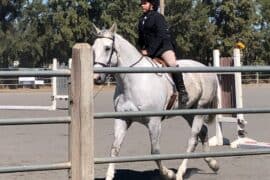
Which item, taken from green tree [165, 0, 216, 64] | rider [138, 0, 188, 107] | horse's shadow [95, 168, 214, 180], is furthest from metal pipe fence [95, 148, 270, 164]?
green tree [165, 0, 216, 64]

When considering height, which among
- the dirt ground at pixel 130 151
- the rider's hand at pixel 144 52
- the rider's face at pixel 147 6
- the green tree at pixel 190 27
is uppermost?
the green tree at pixel 190 27

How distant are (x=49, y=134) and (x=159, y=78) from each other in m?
7.26

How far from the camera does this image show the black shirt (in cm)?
966

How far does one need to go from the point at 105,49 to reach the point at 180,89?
1.46 metres

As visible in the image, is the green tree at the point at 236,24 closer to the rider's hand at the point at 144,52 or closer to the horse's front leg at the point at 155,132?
the rider's hand at the point at 144,52

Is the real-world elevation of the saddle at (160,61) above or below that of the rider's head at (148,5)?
below

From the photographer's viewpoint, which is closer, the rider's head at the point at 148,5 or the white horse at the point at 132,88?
the white horse at the point at 132,88

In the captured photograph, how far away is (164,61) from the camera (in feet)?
32.0

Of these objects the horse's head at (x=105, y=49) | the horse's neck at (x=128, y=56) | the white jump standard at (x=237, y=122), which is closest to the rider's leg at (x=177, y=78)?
the horse's neck at (x=128, y=56)

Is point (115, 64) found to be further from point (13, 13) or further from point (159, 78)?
point (13, 13)

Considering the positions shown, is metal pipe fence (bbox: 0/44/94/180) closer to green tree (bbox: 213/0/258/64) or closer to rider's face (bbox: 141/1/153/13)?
rider's face (bbox: 141/1/153/13)

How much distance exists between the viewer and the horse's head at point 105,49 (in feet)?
28.5

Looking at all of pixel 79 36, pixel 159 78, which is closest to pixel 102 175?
pixel 159 78

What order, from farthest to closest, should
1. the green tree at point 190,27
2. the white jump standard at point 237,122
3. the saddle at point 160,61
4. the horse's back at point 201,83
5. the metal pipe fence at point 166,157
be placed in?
the green tree at point 190,27, the white jump standard at point 237,122, the horse's back at point 201,83, the saddle at point 160,61, the metal pipe fence at point 166,157
